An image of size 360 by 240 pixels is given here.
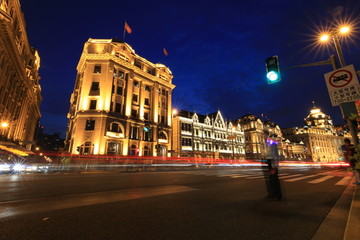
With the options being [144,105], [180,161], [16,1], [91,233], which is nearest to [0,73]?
[16,1]

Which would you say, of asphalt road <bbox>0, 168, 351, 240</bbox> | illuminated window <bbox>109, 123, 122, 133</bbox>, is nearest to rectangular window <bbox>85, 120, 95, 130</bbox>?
illuminated window <bbox>109, 123, 122, 133</bbox>

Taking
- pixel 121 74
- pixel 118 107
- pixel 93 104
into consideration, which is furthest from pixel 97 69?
pixel 118 107

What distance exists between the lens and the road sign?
5206 millimetres

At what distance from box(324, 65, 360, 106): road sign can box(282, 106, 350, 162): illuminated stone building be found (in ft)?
368

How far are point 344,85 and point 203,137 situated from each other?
4627 centimetres

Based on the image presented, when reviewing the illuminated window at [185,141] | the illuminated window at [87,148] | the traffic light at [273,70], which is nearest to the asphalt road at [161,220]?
the traffic light at [273,70]

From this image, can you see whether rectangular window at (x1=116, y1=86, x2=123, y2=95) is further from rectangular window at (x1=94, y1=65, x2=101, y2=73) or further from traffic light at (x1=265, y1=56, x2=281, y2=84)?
traffic light at (x1=265, y1=56, x2=281, y2=84)

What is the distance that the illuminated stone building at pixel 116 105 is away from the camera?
1291 inches

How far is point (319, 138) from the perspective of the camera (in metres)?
109

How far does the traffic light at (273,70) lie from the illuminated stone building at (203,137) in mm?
36316

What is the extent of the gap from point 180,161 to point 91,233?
33.3 metres

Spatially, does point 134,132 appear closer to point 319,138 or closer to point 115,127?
point 115,127

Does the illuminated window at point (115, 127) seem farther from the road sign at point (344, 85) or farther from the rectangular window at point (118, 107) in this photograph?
the road sign at point (344, 85)

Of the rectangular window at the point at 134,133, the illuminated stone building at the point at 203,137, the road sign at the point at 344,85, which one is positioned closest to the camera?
the road sign at the point at 344,85
